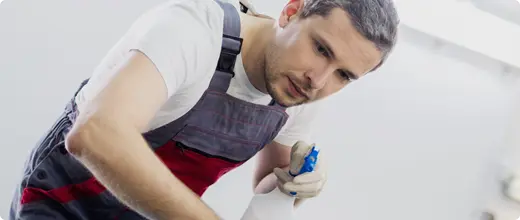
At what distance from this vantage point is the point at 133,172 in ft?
2.08

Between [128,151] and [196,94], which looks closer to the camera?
[128,151]

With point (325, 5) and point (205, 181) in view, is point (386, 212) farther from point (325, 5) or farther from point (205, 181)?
point (325, 5)

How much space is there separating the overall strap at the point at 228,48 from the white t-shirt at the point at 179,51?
0.08 feet

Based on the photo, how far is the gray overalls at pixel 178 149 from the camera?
91 cm

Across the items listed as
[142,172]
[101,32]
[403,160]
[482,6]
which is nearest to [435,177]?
[403,160]

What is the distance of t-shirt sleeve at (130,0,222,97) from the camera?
72 centimetres

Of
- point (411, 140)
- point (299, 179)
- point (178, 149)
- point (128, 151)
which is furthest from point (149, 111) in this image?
point (411, 140)

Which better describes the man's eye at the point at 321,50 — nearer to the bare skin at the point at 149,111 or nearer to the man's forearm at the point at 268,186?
the bare skin at the point at 149,111

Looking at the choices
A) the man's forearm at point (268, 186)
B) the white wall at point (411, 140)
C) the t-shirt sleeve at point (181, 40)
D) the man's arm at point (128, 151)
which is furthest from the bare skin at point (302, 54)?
the white wall at point (411, 140)

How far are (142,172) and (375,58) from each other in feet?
1.62

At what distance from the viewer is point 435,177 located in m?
1.63

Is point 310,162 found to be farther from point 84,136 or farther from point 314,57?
point 84,136

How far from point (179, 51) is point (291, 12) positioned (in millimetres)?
306

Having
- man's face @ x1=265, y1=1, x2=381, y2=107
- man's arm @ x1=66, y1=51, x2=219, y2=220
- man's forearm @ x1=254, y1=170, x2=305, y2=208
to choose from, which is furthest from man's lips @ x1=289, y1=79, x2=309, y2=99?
man's arm @ x1=66, y1=51, x2=219, y2=220
